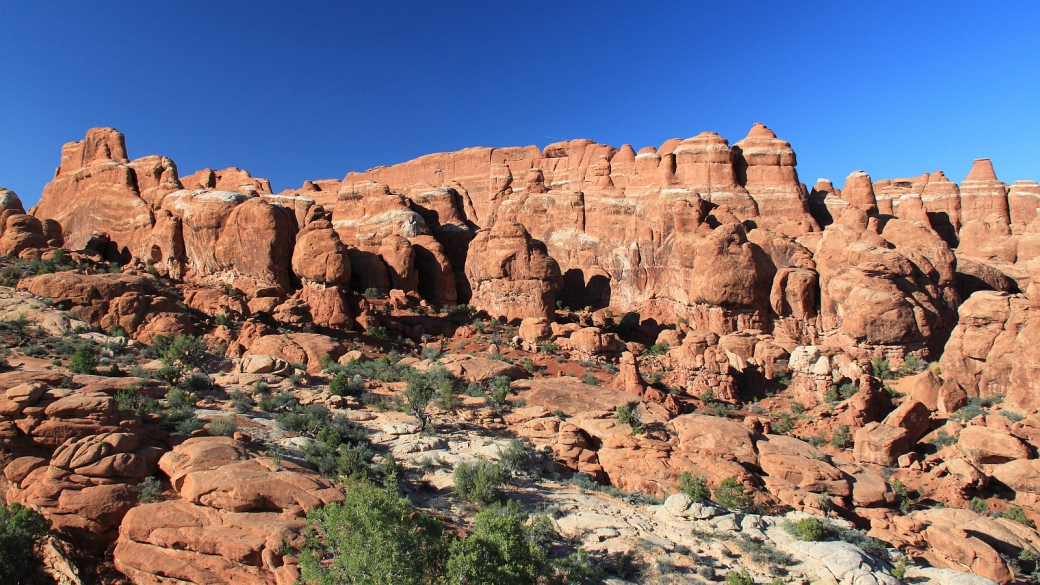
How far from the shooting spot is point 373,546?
10.5 meters

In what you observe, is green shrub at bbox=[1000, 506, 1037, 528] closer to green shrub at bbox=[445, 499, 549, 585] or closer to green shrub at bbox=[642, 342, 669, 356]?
green shrub at bbox=[445, 499, 549, 585]

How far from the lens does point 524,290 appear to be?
3600cm

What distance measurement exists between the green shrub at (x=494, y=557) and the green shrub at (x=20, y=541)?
24.5ft

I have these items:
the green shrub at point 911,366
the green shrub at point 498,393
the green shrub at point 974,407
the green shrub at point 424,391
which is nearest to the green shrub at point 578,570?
the green shrub at point 424,391

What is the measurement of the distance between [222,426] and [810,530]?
14.4 metres

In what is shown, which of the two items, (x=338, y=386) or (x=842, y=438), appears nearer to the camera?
(x=338, y=386)

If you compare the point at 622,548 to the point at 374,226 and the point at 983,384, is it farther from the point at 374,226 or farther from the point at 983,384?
the point at 374,226

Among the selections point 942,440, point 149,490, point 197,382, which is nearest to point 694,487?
point 942,440

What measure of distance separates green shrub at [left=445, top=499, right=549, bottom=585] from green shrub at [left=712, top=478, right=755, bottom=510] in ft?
20.9

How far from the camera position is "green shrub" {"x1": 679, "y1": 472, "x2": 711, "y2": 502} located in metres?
16.5

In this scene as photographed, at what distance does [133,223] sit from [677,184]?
3624cm

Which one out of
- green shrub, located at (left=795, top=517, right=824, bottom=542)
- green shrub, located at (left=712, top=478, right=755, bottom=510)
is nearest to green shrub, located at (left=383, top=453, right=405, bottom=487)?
green shrub, located at (left=712, top=478, right=755, bottom=510)

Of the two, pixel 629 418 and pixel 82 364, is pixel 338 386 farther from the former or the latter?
pixel 629 418

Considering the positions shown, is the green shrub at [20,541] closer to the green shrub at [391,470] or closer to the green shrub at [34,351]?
the green shrub at [391,470]
